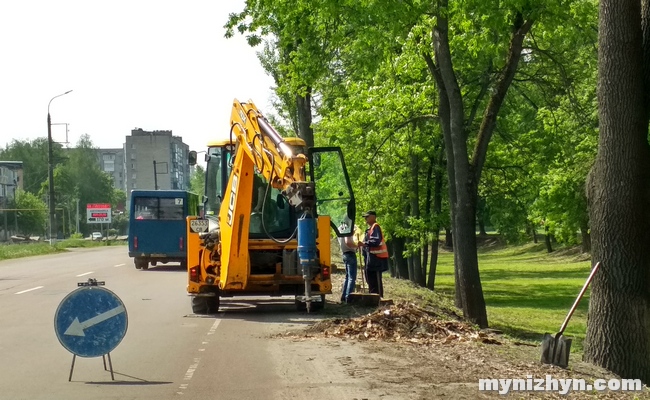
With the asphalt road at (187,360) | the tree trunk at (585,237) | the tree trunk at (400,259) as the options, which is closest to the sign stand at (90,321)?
the asphalt road at (187,360)

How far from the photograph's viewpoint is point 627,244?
1162 centimetres

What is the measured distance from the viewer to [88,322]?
961cm

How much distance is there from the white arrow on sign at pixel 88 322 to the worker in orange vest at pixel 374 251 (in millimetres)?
9174

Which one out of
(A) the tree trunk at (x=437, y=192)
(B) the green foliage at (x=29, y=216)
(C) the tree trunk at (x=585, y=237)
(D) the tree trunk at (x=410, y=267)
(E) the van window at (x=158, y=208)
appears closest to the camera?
(A) the tree trunk at (x=437, y=192)

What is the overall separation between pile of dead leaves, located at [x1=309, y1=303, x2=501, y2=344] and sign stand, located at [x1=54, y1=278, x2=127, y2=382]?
4.35m

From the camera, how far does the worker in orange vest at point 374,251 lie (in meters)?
18.5

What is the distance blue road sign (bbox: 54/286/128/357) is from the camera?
952cm

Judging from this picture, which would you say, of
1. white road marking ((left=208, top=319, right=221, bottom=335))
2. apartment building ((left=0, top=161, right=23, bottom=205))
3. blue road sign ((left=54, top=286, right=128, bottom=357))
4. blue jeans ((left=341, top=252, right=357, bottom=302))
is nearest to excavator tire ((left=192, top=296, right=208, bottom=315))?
white road marking ((left=208, top=319, right=221, bottom=335))

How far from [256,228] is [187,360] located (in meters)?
5.81

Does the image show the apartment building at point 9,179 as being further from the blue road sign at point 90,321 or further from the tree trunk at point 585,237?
the blue road sign at point 90,321

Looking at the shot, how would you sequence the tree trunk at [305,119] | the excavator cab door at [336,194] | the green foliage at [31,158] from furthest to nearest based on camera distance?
the green foliage at [31,158], the tree trunk at [305,119], the excavator cab door at [336,194]

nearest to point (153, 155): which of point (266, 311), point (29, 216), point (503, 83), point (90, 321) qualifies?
point (29, 216)

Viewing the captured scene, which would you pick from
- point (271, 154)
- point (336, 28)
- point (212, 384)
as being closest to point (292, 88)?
point (336, 28)

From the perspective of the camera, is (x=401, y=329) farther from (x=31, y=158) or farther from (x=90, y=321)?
(x=31, y=158)
